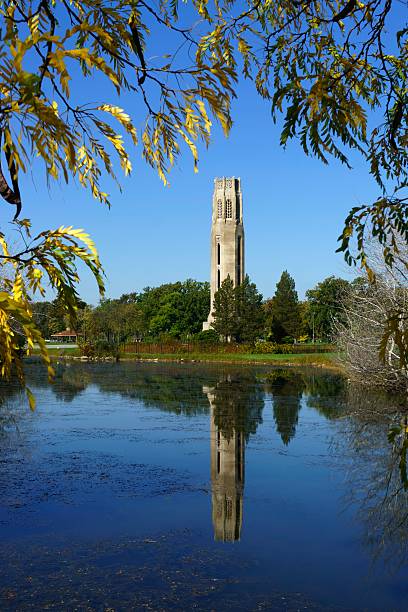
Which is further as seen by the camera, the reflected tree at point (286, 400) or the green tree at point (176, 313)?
the green tree at point (176, 313)

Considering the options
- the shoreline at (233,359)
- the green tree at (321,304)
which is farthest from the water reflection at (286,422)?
the green tree at (321,304)

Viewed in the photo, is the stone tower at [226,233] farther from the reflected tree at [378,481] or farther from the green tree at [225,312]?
the reflected tree at [378,481]

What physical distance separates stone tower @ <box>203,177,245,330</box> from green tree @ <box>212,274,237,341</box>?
11.3 meters

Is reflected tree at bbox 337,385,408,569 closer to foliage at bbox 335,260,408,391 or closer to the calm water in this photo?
the calm water

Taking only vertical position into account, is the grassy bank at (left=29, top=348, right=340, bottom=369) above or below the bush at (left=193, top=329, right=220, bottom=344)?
below

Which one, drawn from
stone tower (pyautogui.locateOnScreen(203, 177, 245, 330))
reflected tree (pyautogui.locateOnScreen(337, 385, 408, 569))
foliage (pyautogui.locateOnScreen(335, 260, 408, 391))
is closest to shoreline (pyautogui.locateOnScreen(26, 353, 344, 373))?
stone tower (pyautogui.locateOnScreen(203, 177, 245, 330))

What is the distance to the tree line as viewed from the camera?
7025cm

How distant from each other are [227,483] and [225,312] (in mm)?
59525

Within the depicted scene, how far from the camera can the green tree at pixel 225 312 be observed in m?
69.9

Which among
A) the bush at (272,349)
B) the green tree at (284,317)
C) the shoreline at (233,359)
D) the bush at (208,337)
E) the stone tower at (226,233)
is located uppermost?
the stone tower at (226,233)

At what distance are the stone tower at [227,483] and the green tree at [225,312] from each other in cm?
5230

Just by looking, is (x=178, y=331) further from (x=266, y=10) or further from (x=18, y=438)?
(x=266, y=10)

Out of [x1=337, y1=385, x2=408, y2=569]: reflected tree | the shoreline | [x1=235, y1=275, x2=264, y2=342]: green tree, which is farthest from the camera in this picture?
[x1=235, y1=275, x2=264, y2=342]: green tree

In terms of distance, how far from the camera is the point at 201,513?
32.0ft
